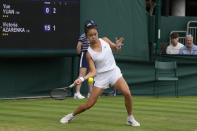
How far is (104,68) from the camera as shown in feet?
30.5

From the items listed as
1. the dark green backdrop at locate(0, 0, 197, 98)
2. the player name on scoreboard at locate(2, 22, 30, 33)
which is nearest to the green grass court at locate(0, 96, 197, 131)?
the dark green backdrop at locate(0, 0, 197, 98)

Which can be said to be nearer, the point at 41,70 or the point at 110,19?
the point at 41,70

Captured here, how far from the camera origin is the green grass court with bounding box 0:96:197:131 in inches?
363

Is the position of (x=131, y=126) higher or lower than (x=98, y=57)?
lower

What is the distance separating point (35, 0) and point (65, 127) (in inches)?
220

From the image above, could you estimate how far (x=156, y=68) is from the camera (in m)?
16.1

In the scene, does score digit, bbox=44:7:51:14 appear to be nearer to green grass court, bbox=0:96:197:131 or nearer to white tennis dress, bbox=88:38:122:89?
green grass court, bbox=0:96:197:131

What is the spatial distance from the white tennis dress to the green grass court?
0.71m

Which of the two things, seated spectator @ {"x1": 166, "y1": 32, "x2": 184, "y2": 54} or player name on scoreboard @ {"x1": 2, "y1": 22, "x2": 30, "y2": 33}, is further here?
seated spectator @ {"x1": 166, "y1": 32, "x2": 184, "y2": 54}

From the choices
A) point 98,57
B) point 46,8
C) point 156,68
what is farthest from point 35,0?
point 98,57

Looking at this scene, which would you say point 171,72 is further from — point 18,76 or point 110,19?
point 18,76

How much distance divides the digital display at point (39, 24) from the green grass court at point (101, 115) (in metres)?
1.40

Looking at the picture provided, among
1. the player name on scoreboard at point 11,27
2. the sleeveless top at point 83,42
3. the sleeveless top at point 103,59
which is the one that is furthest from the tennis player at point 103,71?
the sleeveless top at point 83,42

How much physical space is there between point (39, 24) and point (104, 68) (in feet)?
17.2
